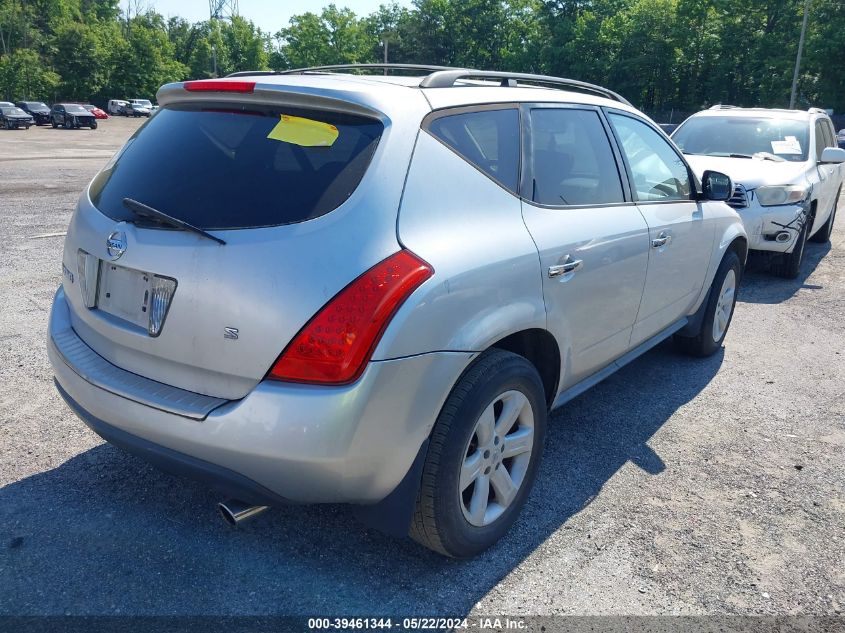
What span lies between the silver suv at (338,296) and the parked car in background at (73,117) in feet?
172

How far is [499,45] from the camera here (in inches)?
3231

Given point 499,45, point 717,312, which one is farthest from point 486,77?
point 499,45

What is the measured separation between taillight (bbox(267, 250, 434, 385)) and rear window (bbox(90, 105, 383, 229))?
32 cm

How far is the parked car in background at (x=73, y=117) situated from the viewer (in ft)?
160

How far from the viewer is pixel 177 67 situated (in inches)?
3467

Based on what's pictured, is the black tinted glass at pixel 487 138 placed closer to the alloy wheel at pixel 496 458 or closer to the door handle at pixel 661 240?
the alloy wheel at pixel 496 458

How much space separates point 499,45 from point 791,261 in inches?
3182

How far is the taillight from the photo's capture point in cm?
211

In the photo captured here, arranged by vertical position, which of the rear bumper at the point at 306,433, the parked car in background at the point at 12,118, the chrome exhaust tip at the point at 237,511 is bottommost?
the parked car in background at the point at 12,118

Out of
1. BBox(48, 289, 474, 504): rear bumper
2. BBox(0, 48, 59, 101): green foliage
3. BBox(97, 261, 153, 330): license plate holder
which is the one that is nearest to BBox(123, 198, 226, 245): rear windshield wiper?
BBox(97, 261, 153, 330): license plate holder

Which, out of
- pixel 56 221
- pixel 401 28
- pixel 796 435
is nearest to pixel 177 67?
pixel 401 28

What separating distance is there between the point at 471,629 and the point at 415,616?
7.7 inches

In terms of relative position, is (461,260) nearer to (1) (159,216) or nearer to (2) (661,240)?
(1) (159,216)

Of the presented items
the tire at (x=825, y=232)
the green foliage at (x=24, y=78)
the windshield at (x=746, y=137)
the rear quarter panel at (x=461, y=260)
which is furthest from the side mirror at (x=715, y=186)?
the green foliage at (x=24, y=78)
